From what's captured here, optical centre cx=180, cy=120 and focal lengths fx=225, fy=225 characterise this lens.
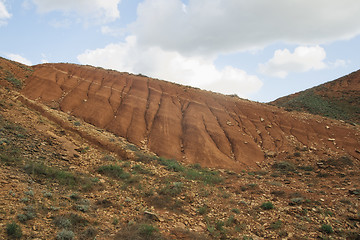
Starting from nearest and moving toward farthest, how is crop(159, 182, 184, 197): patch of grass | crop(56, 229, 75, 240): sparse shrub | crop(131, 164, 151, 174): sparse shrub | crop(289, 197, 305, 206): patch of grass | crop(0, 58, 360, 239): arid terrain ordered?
crop(56, 229, 75, 240): sparse shrub
crop(0, 58, 360, 239): arid terrain
crop(159, 182, 184, 197): patch of grass
crop(289, 197, 305, 206): patch of grass
crop(131, 164, 151, 174): sparse shrub

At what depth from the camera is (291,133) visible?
21797 millimetres

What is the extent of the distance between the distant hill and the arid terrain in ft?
45.3

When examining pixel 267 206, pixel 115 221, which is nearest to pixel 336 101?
pixel 267 206

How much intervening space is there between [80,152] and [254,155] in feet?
44.8

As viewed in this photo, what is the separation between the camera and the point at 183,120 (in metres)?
21.7

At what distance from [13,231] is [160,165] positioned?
8809 millimetres

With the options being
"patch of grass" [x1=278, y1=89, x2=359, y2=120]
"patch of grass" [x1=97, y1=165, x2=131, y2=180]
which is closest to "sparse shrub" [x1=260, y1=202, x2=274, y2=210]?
"patch of grass" [x1=97, y1=165, x2=131, y2=180]

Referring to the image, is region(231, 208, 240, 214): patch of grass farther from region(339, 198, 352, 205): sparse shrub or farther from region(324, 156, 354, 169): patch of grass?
region(324, 156, 354, 169): patch of grass

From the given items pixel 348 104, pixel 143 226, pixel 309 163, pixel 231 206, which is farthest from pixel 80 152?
pixel 348 104

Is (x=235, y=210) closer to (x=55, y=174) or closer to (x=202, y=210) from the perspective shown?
(x=202, y=210)

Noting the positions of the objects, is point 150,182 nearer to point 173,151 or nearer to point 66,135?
point 66,135

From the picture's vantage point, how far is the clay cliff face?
732 inches

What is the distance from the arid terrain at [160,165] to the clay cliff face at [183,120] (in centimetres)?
11

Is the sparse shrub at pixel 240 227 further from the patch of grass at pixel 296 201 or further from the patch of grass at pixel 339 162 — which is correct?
the patch of grass at pixel 339 162
